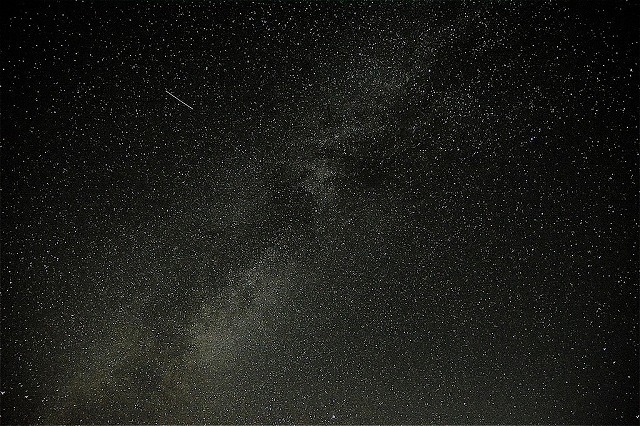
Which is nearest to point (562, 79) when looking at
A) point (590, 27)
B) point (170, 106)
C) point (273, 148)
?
point (590, 27)

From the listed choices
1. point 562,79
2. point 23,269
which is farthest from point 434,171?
point 23,269

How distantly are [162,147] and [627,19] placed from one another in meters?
0.53

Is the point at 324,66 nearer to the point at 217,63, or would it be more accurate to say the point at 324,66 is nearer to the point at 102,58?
the point at 217,63

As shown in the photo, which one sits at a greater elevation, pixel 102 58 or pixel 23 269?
pixel 102 58

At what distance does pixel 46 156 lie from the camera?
0.54 meters

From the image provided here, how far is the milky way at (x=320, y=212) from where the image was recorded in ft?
1.66

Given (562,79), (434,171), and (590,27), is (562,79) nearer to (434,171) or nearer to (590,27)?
(590,27)

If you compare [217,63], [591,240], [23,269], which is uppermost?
[217,63]

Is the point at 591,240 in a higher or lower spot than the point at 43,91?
lower

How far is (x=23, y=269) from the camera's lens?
22.1 inches

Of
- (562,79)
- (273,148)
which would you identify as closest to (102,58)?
(273,148)

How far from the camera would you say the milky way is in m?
0.51

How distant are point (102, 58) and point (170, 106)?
0.09m

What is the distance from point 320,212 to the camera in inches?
21.3
